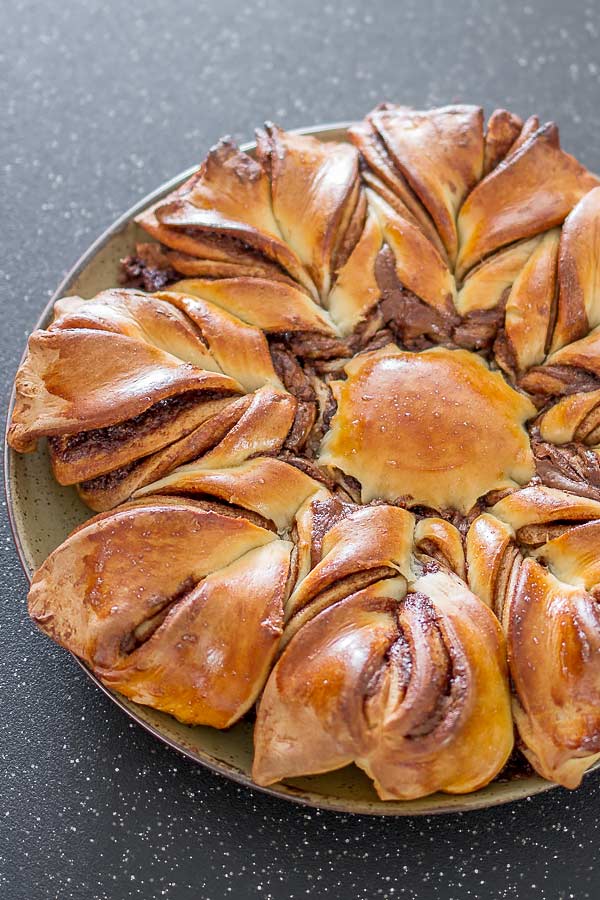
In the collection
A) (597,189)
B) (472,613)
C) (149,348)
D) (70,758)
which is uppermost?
(149,348)

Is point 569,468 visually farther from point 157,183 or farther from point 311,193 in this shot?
point 157,183

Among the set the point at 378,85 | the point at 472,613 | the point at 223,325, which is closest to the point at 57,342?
the point at 223,325

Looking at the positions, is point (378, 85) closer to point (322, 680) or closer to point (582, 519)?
point (582, 519)

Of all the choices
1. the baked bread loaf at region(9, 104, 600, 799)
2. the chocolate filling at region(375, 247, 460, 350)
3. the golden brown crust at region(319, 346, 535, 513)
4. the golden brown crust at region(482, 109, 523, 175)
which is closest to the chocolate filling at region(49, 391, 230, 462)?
the baked bread loaf at region(9, 104, 600, 799)

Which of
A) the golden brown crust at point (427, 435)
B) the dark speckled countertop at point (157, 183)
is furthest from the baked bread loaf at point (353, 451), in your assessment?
the dark speckled countertop at point (157, 183)

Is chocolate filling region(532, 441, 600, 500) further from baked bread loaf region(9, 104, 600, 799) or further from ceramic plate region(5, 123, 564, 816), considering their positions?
ceramic plate region(5, 123, 564, 816)

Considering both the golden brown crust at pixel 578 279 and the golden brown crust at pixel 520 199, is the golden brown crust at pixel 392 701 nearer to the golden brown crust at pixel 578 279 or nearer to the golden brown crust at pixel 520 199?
the golden brown crust at pixel 578 279
